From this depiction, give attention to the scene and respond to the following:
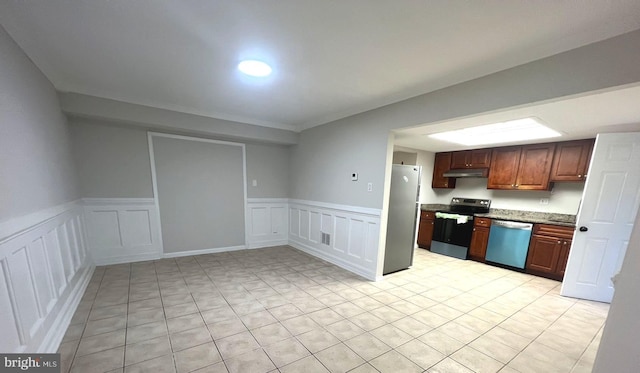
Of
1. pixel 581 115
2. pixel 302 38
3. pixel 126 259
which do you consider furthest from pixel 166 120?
pixel 581 115

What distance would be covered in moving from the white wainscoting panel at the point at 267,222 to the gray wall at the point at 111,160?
1715 millimetres

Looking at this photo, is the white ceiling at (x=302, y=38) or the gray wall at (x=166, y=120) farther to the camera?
the gray wall at (x=166, y=120)

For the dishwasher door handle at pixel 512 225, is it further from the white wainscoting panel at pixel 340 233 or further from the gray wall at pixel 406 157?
the white wainscoting panel at pixel 340 233

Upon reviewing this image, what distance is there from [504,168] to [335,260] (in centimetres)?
351

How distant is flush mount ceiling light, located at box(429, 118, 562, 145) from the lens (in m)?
2.67

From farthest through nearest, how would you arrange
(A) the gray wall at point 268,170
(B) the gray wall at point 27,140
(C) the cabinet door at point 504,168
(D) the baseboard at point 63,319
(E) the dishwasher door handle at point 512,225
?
(A) the gray wall at point 268,170, (C) the cabinet door at point 504,168, (E) the dishwasher door handle at point 512,225, (D) the baseboard at point 63,319, (B) the gray wall at point 27,140

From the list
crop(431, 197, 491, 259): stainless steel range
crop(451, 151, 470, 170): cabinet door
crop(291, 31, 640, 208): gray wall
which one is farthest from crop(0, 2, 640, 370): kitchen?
crop(451, 151, 470, 170): cabinet door

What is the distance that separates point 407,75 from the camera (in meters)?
2.07

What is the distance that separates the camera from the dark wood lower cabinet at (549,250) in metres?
3.18

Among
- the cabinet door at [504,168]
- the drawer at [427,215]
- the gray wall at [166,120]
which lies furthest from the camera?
the drawer at [427,215]

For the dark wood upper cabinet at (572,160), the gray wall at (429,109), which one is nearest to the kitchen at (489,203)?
the dark wood upper cabinet at (572,160)

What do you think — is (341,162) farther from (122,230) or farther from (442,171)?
(122,230)

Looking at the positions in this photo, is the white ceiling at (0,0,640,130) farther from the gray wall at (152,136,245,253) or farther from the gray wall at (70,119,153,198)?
the gray wall at (152,136,245,253)

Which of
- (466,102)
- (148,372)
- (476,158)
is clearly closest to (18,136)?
(148,372)
